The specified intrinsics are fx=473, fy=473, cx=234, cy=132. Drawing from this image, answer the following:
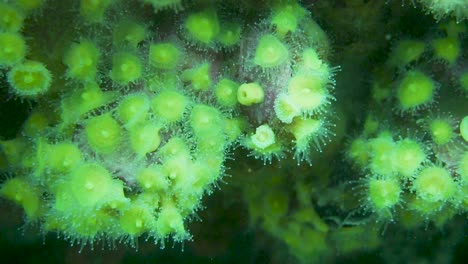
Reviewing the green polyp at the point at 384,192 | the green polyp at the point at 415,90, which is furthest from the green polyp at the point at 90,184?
the green polyp at the point at 415,90

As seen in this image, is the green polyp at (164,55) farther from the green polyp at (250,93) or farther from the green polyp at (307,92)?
the green polyp at (307,92)

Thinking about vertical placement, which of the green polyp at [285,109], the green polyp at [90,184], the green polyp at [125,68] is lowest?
the green polyp at [90,184]

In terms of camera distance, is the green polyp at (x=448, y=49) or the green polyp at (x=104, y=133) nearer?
the green polyp at (x=104, y=133)

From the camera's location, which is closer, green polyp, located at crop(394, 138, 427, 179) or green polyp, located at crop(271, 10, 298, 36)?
green polyp, located at crop(271, 10, 298, 36)

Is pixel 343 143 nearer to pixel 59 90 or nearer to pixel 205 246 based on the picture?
pixel 205 246

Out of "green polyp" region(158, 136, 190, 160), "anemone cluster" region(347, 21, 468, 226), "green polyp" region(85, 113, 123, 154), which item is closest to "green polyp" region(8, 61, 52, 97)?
"green polyp" region(85, 113, 123, 154)

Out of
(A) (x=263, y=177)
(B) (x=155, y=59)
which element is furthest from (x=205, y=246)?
(B) (x=155, y=59)

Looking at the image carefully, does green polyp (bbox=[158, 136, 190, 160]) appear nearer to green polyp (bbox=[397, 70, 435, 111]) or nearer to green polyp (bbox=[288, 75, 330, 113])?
green polyp (bbox=[288, 75, 330, 113])
